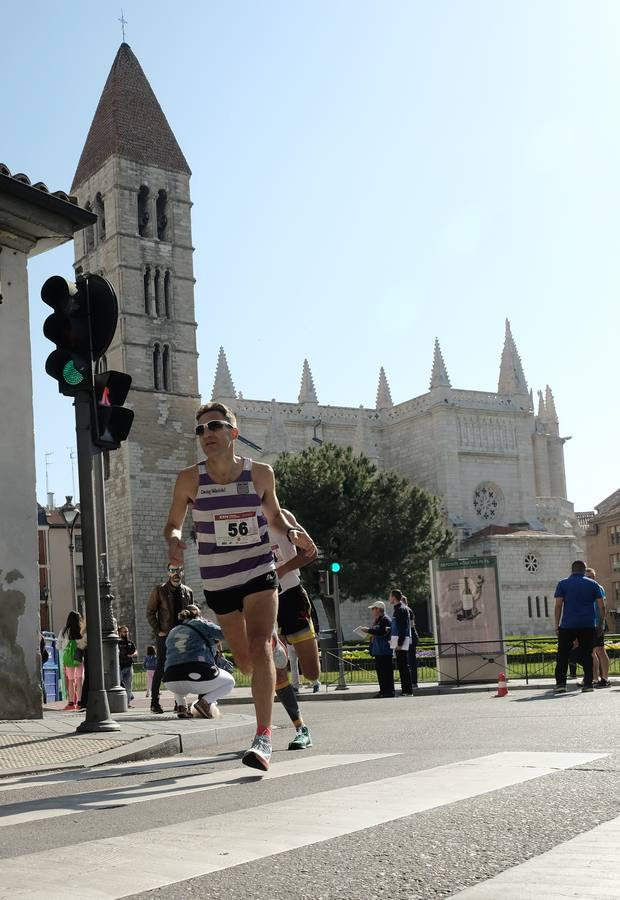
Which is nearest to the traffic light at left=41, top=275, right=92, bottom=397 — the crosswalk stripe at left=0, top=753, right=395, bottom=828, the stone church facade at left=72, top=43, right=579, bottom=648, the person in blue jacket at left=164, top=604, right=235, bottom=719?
the person in blue jacket at left=164, top=604, right=235, bottom=719

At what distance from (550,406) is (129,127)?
1495 inches

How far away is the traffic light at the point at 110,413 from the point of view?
8773 mm

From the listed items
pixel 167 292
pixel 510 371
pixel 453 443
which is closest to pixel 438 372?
pixel 453 443

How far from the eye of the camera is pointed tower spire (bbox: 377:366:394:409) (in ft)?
254

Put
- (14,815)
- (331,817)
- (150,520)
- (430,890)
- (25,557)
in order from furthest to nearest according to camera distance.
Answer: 1. (150,520)
2. (25,557)
3. (14,815)
4. (331,817)
5. (430,890)

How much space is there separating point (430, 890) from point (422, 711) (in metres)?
8.56

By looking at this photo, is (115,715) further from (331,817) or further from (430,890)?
(430,890)

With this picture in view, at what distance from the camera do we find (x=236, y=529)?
242 inches

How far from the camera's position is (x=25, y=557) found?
1077 centimetres

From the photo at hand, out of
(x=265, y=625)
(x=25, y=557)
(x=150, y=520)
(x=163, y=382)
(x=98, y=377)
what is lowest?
(x=265, y=625)

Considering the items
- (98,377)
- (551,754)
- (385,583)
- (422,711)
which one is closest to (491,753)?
(551,754)

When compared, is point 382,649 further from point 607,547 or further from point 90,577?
point 607,547

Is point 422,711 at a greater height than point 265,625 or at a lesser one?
lesser

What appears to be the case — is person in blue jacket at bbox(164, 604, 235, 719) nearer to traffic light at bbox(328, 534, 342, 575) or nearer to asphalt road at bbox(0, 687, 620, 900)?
asphalt road at bbox(0, 687, 620, 900)
